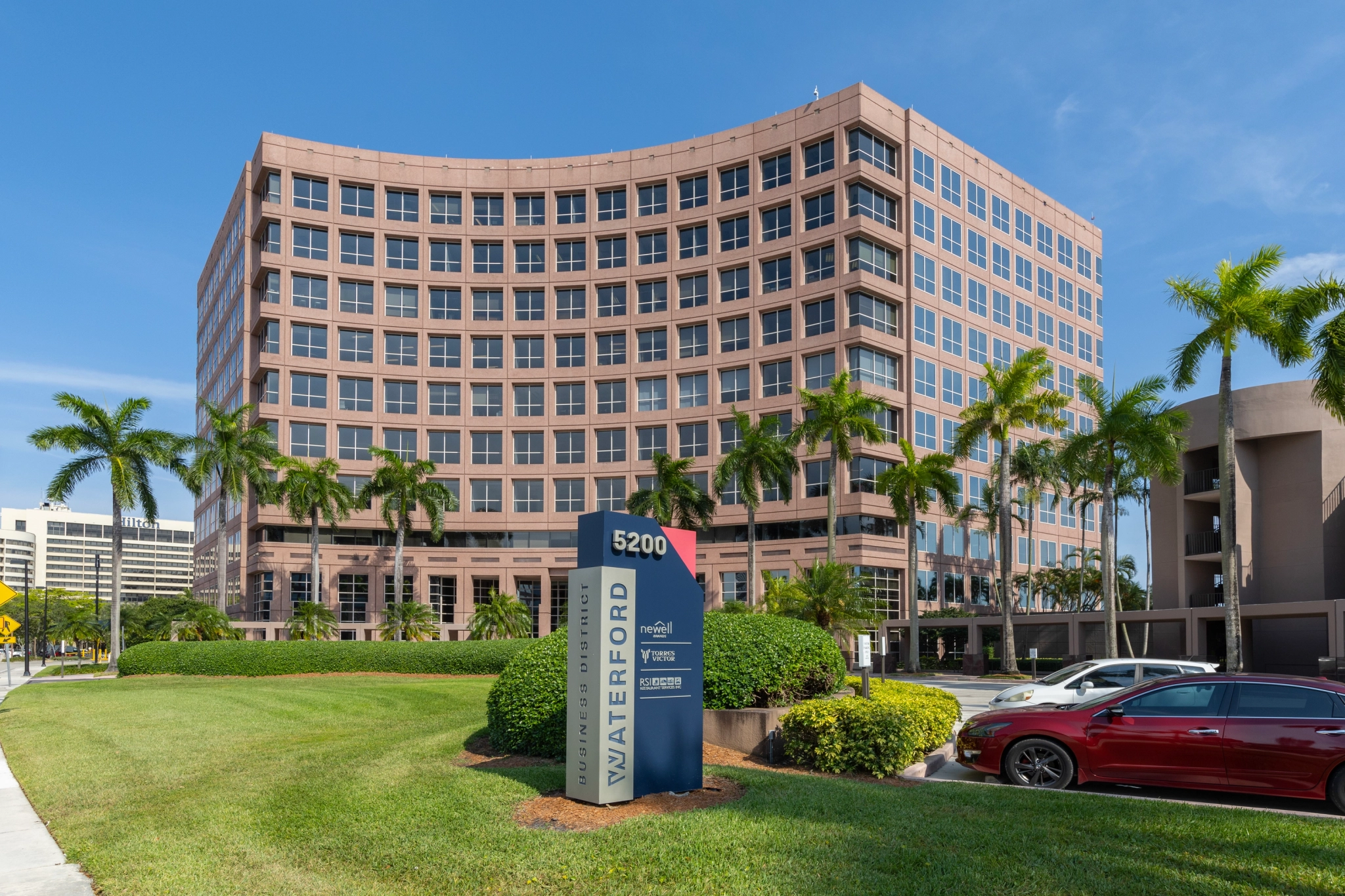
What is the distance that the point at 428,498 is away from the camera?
58219 mm

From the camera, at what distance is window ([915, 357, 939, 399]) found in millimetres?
60281

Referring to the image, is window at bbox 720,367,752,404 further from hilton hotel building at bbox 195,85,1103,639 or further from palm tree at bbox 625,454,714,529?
palm tree at bbox 625,454,714,529

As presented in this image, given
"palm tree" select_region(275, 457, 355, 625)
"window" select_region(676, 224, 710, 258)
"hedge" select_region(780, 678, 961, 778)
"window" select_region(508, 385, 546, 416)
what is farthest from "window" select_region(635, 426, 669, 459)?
"hedge" select_region(780, 678, 961, 778)

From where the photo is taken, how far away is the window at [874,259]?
5838 cm

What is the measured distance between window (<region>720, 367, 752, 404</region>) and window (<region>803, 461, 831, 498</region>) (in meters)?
6.07

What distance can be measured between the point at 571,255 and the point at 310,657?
34.8m

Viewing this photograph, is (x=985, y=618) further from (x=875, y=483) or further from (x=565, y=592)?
(x=565, y=592)

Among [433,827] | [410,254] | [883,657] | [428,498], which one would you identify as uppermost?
[410,254]

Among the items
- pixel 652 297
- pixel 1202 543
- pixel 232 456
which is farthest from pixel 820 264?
pixel 232 456

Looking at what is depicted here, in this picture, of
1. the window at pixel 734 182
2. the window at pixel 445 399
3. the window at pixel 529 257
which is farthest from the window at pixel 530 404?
the window at pixel 734 182

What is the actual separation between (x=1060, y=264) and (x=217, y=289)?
220 feet

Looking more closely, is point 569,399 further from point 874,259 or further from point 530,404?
point 874,259

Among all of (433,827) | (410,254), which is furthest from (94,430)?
(433,827)

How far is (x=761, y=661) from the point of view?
14.5m
